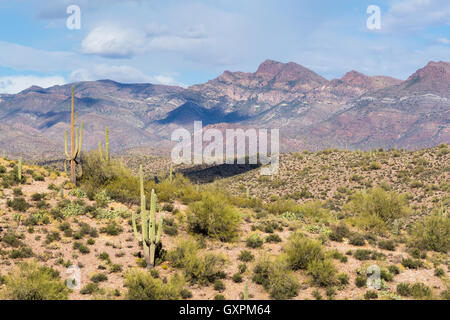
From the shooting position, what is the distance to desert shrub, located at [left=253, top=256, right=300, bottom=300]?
53.4 feet

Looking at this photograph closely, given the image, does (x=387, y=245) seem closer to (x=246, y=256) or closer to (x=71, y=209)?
(x=246, y=256)

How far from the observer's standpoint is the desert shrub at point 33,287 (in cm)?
1390

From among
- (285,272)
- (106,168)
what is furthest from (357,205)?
(106,168)

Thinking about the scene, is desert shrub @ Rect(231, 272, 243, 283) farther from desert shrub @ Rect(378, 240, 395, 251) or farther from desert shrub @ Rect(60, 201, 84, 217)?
desert shrub @ Rect(60, 201, 84, 217)

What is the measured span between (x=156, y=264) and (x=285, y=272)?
585 centimetres

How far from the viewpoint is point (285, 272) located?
17516 mm

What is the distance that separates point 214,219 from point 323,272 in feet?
24.4

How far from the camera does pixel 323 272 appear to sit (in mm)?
17438

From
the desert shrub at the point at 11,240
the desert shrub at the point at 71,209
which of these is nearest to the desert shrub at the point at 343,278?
the desert shrub at the point at 11,240

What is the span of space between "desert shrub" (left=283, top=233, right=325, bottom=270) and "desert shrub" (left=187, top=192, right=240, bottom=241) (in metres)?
4.55

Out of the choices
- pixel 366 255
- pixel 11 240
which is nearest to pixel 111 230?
pixel 11 240

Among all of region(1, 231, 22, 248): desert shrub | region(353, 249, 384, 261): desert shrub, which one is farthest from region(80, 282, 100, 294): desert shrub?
region(353, 249, 384, 261): desert shrub
